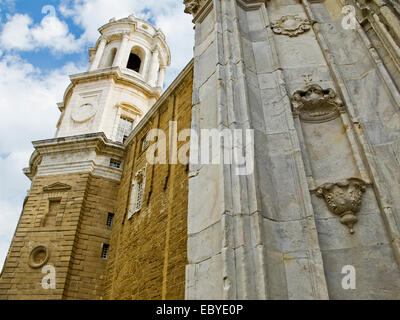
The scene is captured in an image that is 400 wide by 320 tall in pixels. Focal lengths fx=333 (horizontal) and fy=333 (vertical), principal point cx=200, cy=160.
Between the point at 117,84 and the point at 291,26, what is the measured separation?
14424mm

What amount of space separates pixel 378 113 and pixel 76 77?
18.4 metres

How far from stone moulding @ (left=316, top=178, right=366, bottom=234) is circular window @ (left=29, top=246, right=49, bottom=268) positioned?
11387mm

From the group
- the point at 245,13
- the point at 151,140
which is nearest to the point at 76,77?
the point at 151,140

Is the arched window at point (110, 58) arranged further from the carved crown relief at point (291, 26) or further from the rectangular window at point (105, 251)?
the carved crown relief at point (291, 26)

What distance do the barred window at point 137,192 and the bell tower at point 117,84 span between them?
17.5 ft

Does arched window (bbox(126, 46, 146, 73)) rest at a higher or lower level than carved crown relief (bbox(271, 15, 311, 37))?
higher

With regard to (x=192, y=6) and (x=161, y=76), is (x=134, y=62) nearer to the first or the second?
(x=161, y=76)

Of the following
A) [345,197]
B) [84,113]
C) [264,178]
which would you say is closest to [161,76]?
[84,113]

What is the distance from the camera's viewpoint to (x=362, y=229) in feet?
15.9

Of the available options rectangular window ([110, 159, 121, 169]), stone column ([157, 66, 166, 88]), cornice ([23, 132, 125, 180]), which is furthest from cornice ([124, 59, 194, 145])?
Answer: stone column ([157, 66, 166, 88])

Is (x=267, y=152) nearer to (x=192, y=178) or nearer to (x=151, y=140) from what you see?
(x=192, y=178)

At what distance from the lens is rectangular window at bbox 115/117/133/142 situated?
18.7 m

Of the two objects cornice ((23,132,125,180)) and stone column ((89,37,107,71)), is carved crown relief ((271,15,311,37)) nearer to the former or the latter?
cornice ((23,132,125,180))

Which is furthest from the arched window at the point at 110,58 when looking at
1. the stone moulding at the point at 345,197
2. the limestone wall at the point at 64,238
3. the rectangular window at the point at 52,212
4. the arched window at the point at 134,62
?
the stone moulding at the point at 345,197
